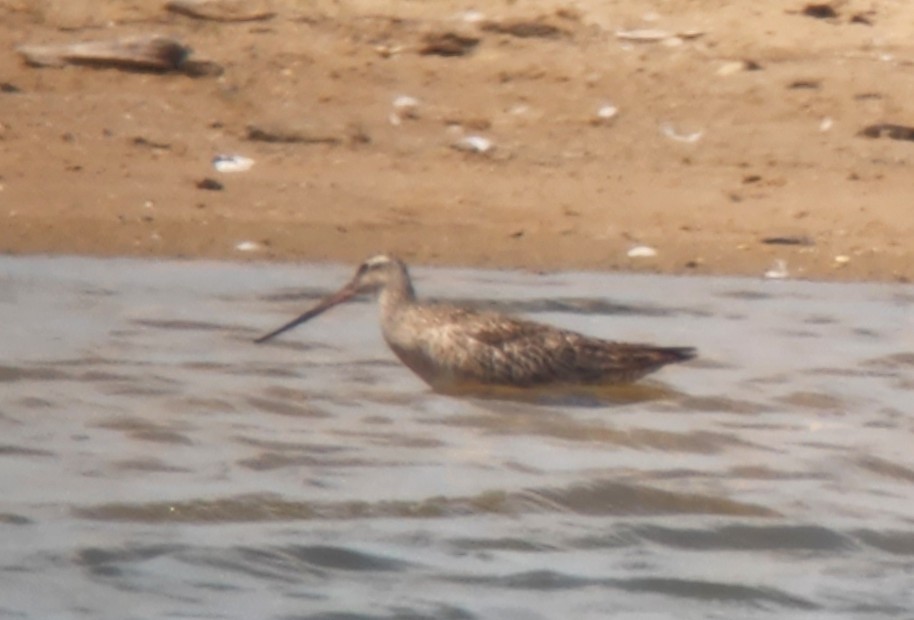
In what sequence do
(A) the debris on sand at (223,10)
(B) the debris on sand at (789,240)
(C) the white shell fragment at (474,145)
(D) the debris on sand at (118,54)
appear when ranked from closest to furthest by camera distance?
(B) the debris on sand at (789,240), (C) the white shell fragment at (474,145), (D) the debris on sand at (118,54), (A) the debris on sand at (223,10)

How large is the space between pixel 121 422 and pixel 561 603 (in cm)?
200

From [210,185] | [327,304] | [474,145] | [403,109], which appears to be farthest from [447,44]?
[327,304]

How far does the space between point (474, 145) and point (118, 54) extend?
1.77 metres

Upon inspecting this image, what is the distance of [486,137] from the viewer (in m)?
11.4

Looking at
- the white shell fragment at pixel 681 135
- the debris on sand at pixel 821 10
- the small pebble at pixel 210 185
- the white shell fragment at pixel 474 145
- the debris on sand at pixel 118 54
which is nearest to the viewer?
the small pebble at pixel 210 185

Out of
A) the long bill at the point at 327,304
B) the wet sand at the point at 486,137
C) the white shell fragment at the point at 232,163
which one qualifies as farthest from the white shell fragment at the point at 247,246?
the long bill at the point at 327,304

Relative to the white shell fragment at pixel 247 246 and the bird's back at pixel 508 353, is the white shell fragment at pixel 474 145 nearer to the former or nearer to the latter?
the white shell fragment at pixel 247 246

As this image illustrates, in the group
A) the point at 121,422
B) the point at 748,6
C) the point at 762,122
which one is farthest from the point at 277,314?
the point at 748,6

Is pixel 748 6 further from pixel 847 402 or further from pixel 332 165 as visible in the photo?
pixel 847 402

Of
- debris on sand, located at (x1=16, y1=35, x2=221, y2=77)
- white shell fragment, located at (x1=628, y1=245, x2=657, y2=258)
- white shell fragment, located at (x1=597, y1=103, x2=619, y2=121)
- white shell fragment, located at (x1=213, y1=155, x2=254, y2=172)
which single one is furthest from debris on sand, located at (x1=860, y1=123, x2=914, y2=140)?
debris on sand, located at (x1=16, y1=35, x2=221, y2=77)

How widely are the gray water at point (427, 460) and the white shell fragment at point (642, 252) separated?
309 millimetres

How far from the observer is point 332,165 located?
435 inches

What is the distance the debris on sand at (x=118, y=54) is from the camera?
11.6 metres

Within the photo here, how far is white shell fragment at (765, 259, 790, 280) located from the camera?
33.4 ft
